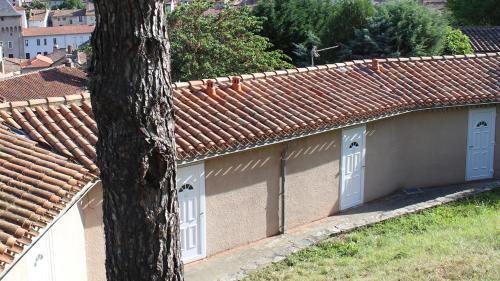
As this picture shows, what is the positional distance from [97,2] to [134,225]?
1490mm

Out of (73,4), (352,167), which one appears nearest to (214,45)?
(352,167)

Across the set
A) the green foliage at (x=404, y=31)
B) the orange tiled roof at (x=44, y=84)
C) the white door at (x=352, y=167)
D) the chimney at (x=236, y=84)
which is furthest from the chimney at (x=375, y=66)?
the orange tiled roof at (x=44, y=84)

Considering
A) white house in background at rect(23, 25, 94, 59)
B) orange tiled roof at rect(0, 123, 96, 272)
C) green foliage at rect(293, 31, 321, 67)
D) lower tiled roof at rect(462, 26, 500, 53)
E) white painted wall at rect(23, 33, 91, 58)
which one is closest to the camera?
orange tiled roof at rect(0, 123, 96, 272)

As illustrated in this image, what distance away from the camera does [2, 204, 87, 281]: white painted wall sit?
7066mm

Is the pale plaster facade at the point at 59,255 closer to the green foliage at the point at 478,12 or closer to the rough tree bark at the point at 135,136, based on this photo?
the rough tree bark at the point at 135,136

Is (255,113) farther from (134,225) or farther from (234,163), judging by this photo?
(134,225)

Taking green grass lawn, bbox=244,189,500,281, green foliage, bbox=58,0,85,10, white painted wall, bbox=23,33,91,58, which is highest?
green grass lawn, bbox=244,189,500,281

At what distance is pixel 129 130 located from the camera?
4.22m

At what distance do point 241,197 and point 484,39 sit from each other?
62.5ft

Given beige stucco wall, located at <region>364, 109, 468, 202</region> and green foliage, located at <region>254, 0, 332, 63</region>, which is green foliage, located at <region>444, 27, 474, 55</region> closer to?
green foliage, located at <region>254, 0, 332, 63</region>

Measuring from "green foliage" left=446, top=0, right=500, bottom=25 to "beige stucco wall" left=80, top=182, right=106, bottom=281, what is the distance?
32672mm

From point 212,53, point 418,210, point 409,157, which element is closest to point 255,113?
point 418,210

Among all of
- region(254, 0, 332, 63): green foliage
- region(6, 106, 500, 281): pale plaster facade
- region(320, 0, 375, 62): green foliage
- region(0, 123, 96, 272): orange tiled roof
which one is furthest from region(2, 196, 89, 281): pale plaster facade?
region(254, 0, 332, 63): green foliage

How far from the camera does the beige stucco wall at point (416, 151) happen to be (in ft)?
46.9
